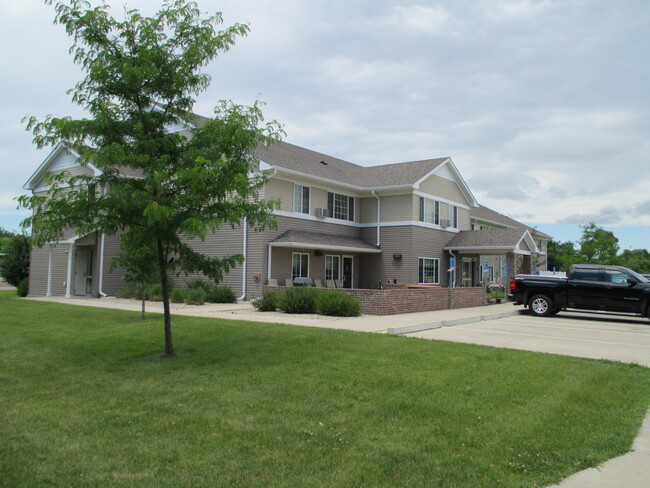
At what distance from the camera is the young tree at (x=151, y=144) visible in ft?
27.6

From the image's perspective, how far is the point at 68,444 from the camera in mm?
4980

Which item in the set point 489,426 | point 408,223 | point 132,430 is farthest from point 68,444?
point 408,223

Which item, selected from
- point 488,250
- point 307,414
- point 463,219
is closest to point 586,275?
point 488,250

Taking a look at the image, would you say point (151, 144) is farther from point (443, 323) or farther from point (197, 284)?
point (197, 284)

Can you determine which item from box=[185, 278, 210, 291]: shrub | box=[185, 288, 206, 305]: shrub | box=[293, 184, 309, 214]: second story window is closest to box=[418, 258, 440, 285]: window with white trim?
box=[293, 184, 309, 214]: second story window

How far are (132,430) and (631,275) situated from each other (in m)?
17.5

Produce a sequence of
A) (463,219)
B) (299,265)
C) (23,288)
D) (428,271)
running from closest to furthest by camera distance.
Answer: (299,265) < (23,288) < (428,271) < (463,219)

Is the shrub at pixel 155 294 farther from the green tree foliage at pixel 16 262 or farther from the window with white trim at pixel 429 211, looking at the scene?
the window with white trim at pixel 429 211

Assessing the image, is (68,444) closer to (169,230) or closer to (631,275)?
(169,230)

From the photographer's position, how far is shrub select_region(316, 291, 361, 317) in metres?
16.7

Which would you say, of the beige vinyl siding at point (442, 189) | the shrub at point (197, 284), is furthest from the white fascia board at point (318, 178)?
the shrub at point (197, 284)

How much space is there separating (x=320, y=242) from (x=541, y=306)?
30.3ft

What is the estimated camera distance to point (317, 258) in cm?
2480

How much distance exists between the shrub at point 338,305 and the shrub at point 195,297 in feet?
20.0
